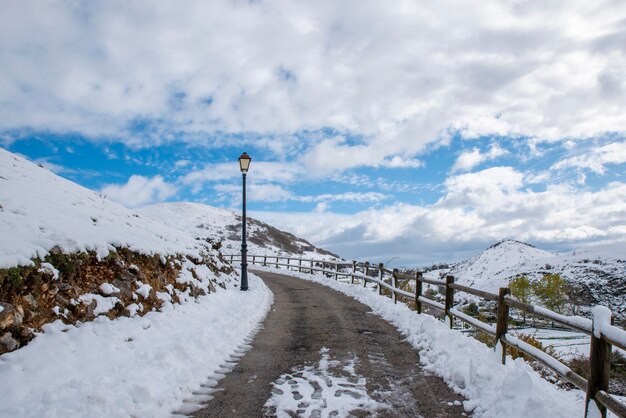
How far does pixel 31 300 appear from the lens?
584cm

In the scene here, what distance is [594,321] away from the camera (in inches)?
161

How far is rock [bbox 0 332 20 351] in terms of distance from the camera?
5.01 meters

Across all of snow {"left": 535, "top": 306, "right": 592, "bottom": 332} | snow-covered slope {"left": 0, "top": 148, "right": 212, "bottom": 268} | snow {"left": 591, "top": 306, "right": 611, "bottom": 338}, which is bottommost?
snow {"left": 535, "top": 306, "right": 592, "bottom": 332}

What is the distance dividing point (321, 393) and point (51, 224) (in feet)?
19.8

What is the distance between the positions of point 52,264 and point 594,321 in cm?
769

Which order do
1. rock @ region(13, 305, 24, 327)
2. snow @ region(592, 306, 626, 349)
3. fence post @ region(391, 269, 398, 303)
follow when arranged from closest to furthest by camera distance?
snow @ region(592, 306, 626, 349) < rock @ region(13, 305, 24, 327) < fence post @ region(391, 269, 398, 303)

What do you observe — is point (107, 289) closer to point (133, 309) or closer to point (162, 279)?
point (133, 309)

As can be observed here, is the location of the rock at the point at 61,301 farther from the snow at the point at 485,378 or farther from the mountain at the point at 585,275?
the mountain at the point at 585,275

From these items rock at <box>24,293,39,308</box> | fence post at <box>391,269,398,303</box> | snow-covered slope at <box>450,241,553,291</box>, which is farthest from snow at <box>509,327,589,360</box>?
snow-covered slope at <box>450,241,553,291</box>

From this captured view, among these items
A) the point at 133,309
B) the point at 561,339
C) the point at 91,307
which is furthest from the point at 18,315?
the point at 561,339

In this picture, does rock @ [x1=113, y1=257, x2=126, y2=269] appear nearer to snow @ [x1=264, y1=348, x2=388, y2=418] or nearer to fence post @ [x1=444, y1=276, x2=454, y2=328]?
snow @ [x1=264, y1=348, x2=388, y2=418]

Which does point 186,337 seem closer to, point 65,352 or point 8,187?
point 65,352

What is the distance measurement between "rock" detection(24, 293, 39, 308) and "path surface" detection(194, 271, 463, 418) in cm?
295

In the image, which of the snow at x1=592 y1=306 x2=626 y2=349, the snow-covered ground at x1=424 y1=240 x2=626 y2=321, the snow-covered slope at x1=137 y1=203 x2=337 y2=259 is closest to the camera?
the snow at x1=592 y1=306 x2=626 y2=349
